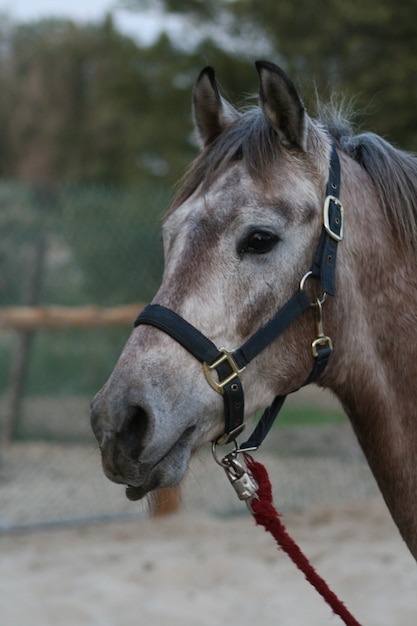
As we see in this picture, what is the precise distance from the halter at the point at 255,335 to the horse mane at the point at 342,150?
172mm

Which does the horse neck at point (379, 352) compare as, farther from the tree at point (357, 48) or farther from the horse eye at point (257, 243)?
the tree at point (357, 48)

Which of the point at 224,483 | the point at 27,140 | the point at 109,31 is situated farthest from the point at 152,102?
the point at 27,140

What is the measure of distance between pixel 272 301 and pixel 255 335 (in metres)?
0.10

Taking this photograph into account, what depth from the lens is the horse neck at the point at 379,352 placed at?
2107 mm

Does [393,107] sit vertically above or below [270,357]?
below

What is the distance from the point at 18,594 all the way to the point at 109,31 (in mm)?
13476

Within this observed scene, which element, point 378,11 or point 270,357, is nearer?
point 270,357

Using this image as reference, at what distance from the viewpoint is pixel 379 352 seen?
7.07 ft

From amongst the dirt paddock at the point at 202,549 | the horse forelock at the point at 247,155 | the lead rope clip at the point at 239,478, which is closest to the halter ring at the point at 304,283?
the horse forelock at the point at 247,155

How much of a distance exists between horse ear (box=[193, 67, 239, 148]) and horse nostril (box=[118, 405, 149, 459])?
93cm

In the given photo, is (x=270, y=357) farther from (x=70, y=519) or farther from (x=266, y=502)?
(x=70, y=519)

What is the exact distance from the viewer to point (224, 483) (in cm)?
639

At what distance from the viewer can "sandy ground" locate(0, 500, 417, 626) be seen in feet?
13.1

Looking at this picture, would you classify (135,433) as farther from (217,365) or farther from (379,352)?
(379,352)
